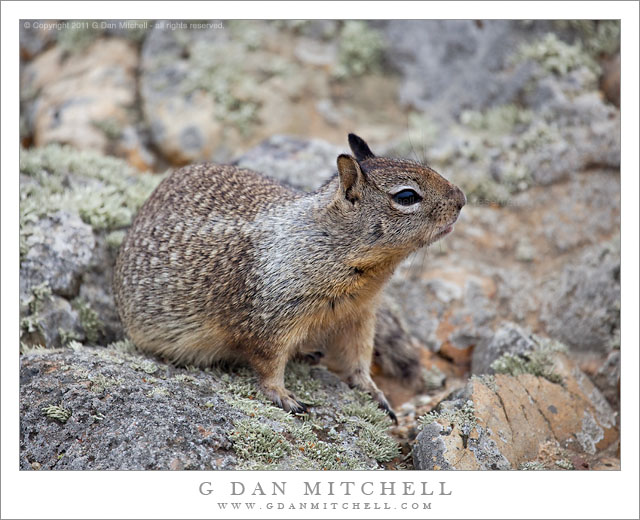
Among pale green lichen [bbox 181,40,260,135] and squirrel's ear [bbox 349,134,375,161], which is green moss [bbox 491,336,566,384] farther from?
pale green lichen [bbox 181,40,260,135]

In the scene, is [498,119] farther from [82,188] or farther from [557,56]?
[82,188]

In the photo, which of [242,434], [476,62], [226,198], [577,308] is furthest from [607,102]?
[242,434]

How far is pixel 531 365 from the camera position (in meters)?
6.45

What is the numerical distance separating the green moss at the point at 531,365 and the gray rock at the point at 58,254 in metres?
4.36

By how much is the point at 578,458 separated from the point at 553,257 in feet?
11.3

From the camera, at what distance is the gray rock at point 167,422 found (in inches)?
192

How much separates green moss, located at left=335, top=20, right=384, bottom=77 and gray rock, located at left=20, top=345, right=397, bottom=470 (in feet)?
22.8

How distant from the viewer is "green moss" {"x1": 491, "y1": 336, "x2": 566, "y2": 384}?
6.42m

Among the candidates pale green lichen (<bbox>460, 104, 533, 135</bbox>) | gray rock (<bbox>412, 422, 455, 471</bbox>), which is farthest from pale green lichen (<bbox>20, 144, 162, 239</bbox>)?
pale green lichen (<bbox>460, 104, 533, 135</bbox>)

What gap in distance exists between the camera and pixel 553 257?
869 cm

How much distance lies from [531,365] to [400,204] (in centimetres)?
227

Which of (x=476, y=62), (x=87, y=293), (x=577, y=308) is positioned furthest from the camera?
(x=476, y=62)

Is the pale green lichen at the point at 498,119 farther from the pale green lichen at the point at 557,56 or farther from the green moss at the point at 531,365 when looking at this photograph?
the green moss at the point at 531,365

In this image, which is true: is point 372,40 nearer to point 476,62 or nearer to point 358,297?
point 476,62
